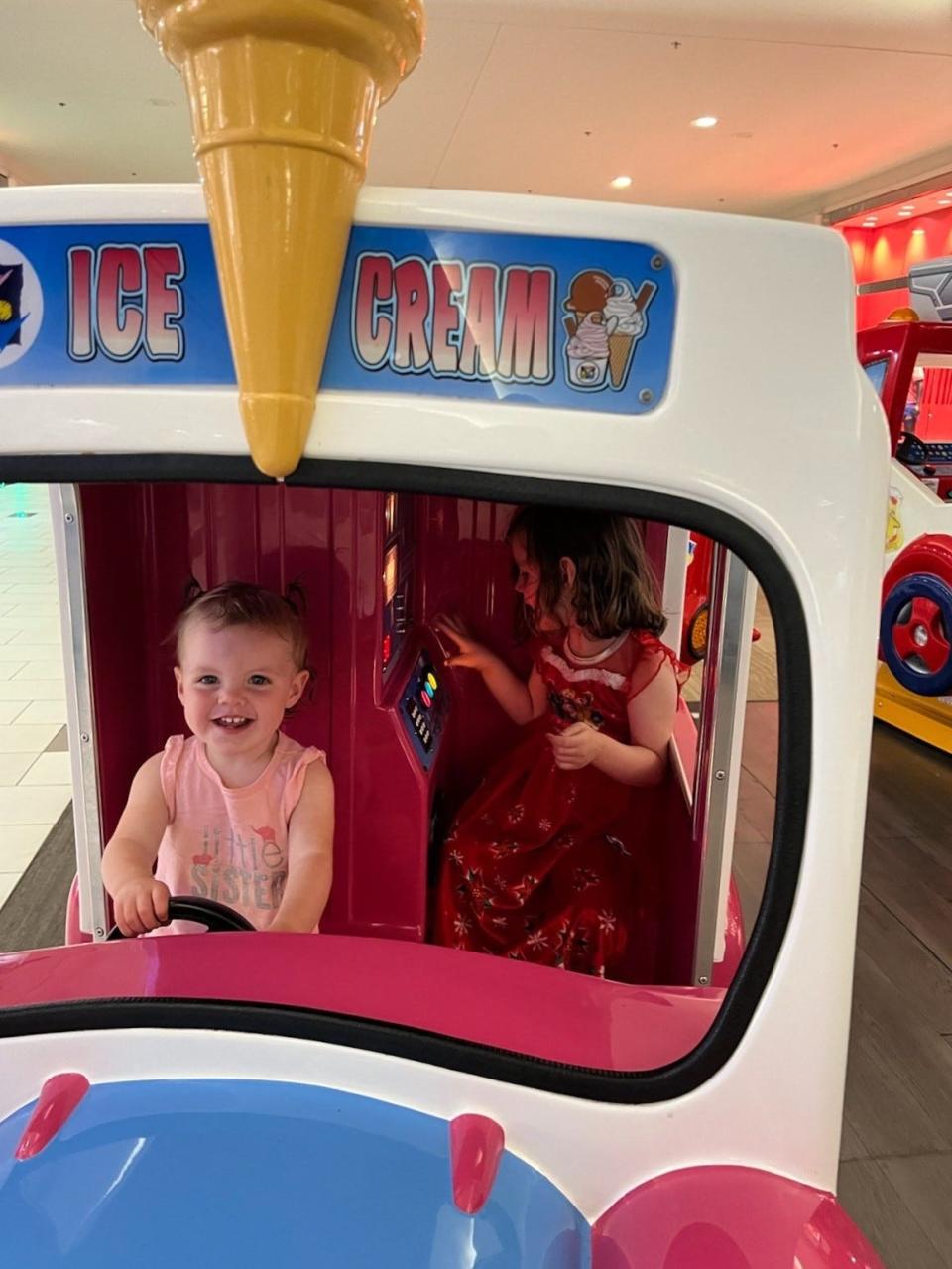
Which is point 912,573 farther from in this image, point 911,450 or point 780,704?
point 780,704

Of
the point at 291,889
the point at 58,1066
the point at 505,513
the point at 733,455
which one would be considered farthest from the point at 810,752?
the point at 505,513

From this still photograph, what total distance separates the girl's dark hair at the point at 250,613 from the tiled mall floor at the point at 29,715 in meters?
1.50

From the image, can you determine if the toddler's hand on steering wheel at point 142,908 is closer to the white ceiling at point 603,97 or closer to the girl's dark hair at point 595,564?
the girl's dark hair at point 595,564

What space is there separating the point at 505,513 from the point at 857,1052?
1.31 m

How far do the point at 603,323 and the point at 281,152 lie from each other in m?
0.23

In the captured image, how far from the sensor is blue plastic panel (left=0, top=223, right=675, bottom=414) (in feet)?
2.08

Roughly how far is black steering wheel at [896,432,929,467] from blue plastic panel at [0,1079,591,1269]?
413 centimetres

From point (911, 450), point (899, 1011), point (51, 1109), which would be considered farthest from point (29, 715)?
point (911, 450)

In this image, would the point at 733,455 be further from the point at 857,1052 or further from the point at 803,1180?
the point at 857,1052

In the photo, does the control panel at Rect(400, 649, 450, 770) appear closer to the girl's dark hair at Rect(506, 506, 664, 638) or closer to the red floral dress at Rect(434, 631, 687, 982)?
the red floral dress at Rect(434, 631, 687, 982)

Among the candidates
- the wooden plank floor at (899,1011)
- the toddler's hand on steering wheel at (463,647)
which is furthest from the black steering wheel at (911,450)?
the toddler's hand on steering wheel at (463,647)

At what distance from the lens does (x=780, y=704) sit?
2.23ft

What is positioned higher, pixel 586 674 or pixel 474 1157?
pixel 586 674

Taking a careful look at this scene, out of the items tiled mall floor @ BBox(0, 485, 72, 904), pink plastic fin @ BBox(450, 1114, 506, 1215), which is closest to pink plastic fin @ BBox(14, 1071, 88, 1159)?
pink plastic fin @ BBox(450, 1114, 506, 1215)
